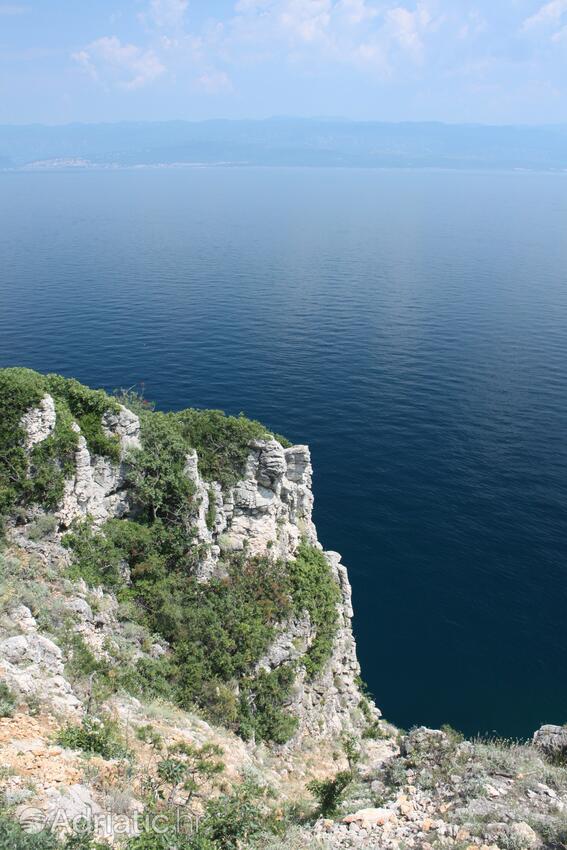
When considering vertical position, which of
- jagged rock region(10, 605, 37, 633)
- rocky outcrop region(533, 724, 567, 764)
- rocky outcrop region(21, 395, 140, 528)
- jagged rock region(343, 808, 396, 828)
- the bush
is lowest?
rocky outcrop region(533, 724, 567, 764)

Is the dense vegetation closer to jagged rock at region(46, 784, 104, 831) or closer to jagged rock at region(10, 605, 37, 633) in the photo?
jagged rock at region(10, 605, 37, 633)

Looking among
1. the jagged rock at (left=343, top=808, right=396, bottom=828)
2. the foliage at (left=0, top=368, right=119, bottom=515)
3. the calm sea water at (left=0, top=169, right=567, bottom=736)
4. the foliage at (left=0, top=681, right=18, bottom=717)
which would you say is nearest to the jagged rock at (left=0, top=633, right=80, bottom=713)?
the foliage at (left=0, top=681, right=18, bottom=717)

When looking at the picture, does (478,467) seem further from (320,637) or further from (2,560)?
(2,560)

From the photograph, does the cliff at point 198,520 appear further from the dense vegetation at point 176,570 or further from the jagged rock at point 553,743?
the jagged rock at point 553,743

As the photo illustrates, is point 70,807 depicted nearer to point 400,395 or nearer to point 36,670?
point 36,670

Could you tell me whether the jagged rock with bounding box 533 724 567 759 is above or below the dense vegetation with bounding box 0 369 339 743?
below

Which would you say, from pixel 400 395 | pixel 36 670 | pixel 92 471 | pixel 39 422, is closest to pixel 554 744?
pixel 36 670

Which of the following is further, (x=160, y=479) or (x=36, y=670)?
(x=160, y=479)
